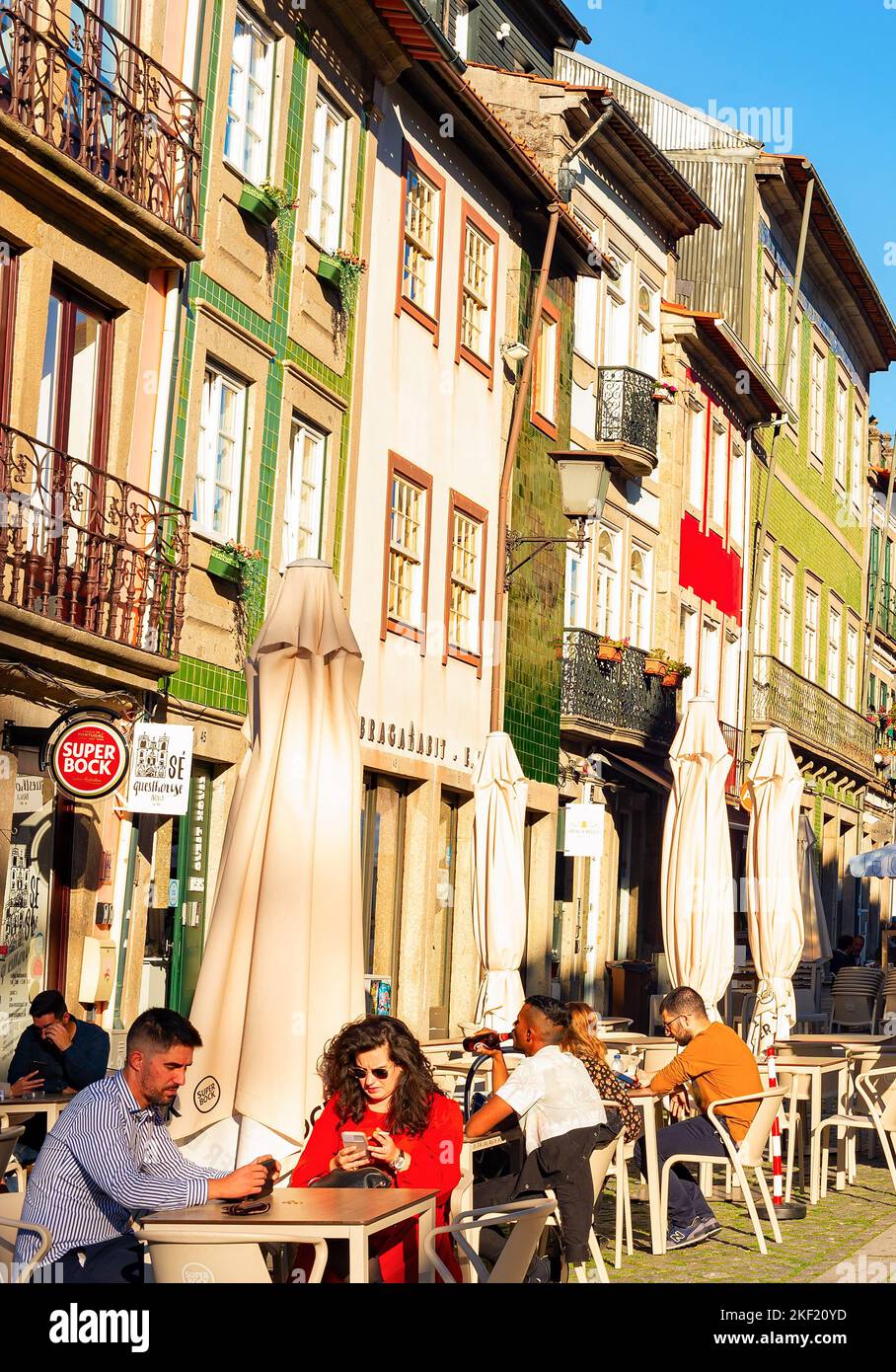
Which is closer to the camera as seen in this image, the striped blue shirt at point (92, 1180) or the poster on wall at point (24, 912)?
the striped blue shirt at point (92, 1180)

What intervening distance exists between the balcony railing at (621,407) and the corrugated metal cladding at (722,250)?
29.6 ft

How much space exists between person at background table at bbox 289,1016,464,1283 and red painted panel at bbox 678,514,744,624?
85.5 ft

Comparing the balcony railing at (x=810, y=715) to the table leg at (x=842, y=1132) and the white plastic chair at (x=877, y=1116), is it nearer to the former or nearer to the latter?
the table leg at (x=842, y=1132)

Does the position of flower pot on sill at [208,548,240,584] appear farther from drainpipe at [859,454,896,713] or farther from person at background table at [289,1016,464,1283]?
drainpipe at [859,454,896,713]

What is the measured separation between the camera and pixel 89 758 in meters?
15.6

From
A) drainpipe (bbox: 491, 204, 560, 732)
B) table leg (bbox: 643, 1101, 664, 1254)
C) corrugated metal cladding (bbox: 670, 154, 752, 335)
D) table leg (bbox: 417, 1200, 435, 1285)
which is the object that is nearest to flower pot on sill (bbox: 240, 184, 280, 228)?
drainpipe (bbox: 491, 204, 560, 732)

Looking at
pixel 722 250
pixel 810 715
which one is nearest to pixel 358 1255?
pixel 722 250

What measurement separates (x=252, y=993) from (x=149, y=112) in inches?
382

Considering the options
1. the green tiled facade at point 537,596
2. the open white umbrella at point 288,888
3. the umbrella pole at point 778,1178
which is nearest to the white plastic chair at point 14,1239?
Answer: the open white umbrella at point 288,888

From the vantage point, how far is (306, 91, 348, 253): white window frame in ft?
68.6

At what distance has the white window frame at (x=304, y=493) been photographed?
20.4 metres

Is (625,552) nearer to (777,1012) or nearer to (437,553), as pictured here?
(437,553)

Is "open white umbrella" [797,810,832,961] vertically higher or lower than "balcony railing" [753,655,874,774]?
lower
